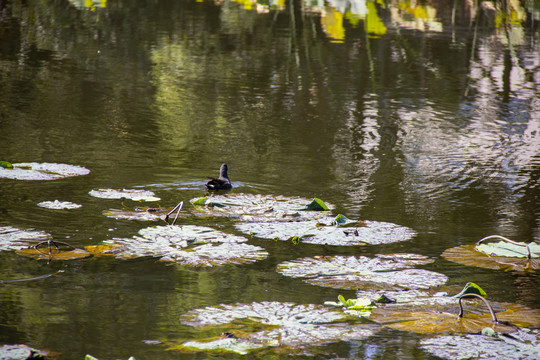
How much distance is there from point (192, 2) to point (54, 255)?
12.7m

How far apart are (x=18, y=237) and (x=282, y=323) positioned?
1596 millimetres

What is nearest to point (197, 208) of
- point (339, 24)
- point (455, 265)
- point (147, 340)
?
point (455, 265)

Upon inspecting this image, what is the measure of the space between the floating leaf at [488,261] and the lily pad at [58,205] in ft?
6.88

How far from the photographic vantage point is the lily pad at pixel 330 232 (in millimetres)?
3920

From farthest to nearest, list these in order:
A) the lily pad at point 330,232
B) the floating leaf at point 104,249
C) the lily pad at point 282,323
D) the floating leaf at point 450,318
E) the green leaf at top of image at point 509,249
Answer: the lily pad at point 330,232
the green leaf at top of image at point 509,249
the floating leaf at point 104,249
the floating leaf at point 450,318
the lily pad at point 282,323

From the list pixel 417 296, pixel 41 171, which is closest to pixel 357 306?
pixel 417 296

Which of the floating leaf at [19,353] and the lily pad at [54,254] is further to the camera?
the lily pad at [54,254]

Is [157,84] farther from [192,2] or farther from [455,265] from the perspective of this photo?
[192,2]

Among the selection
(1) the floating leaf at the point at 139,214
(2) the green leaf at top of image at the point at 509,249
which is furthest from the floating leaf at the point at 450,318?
(1) the floating leaf at the point at 139,214

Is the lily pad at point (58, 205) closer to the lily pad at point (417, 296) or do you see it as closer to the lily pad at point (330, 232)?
the lily pad at point (330, 232)

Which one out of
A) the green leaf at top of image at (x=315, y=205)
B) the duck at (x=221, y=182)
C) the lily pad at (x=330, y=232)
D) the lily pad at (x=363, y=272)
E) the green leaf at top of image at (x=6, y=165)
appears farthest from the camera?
the green leaf at top of image at (x=6, y=165)

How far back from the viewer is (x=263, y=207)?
14.6 ft

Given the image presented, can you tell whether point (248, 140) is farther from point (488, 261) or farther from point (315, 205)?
point (488, 261)

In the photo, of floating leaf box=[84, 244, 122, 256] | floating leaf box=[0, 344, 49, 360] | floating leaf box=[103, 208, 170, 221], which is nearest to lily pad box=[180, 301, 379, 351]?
floating leaf box=[0, 344, 49, 360]
